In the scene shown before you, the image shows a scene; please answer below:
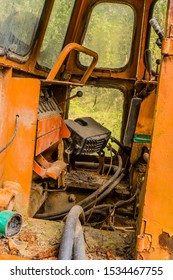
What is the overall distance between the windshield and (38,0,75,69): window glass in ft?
0.97

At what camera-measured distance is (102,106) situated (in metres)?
4.23

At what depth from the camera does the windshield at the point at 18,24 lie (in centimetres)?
206

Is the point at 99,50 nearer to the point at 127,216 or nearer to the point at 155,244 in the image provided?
the point at 127,216

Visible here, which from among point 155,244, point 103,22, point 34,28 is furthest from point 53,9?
point 155,244

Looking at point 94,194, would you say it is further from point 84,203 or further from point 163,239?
point 163,239

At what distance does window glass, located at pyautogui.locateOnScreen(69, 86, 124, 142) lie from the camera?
4.07 m

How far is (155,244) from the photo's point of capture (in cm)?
156

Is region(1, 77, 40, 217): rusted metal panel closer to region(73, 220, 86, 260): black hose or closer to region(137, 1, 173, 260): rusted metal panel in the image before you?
region(73, 220, 86, 260): black hose

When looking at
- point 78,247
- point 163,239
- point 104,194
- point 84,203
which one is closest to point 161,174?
point 163,239

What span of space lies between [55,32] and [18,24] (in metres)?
0.95

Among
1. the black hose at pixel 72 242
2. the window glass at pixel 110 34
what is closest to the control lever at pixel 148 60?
the window glass at pixel 110 34

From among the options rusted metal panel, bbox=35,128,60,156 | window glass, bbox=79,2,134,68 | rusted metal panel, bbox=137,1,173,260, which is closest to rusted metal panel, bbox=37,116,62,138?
rusted metal panel, bbox=35,128,60,156
